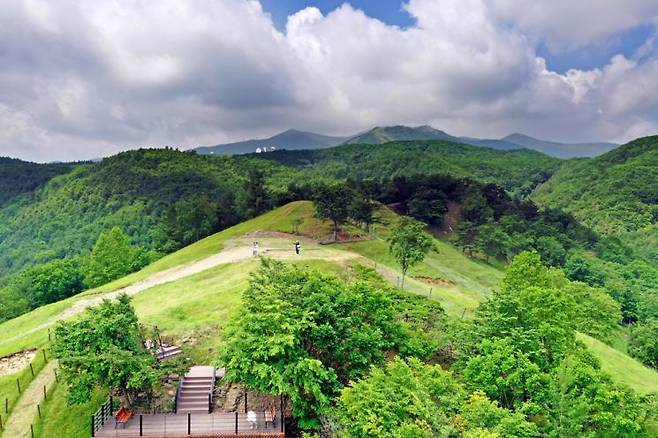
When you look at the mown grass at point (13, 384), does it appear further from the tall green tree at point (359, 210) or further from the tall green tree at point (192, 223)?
the tall green tree at point (192, 223)

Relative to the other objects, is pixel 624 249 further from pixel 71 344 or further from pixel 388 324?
pixel 71 344

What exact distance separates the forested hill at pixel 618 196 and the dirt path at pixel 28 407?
130 metres

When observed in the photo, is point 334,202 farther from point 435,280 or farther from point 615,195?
point 615,195

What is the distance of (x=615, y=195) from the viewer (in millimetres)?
153000

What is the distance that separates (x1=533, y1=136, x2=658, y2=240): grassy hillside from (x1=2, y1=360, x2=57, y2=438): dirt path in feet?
476

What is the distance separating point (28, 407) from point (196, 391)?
8452mm

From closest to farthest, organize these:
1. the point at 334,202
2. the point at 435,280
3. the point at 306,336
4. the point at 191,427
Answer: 1. the point at 191,427
2. the point at 306,336
3. the point at 435,280
4. the point at 334,202

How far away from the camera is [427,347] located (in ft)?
77.2

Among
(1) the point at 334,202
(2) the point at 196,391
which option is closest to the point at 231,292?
(2) the point at 196,391

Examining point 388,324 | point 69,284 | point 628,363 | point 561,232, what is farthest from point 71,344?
point 561,232

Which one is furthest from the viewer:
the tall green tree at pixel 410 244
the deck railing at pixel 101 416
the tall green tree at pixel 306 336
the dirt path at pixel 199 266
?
the dirt path at pixel 199 266

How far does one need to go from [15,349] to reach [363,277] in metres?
23.1

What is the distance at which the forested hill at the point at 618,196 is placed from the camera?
132750 mm

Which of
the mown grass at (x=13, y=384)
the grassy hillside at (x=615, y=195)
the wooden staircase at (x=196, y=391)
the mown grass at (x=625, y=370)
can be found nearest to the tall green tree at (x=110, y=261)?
the mown grass at (x=13, y=384)
